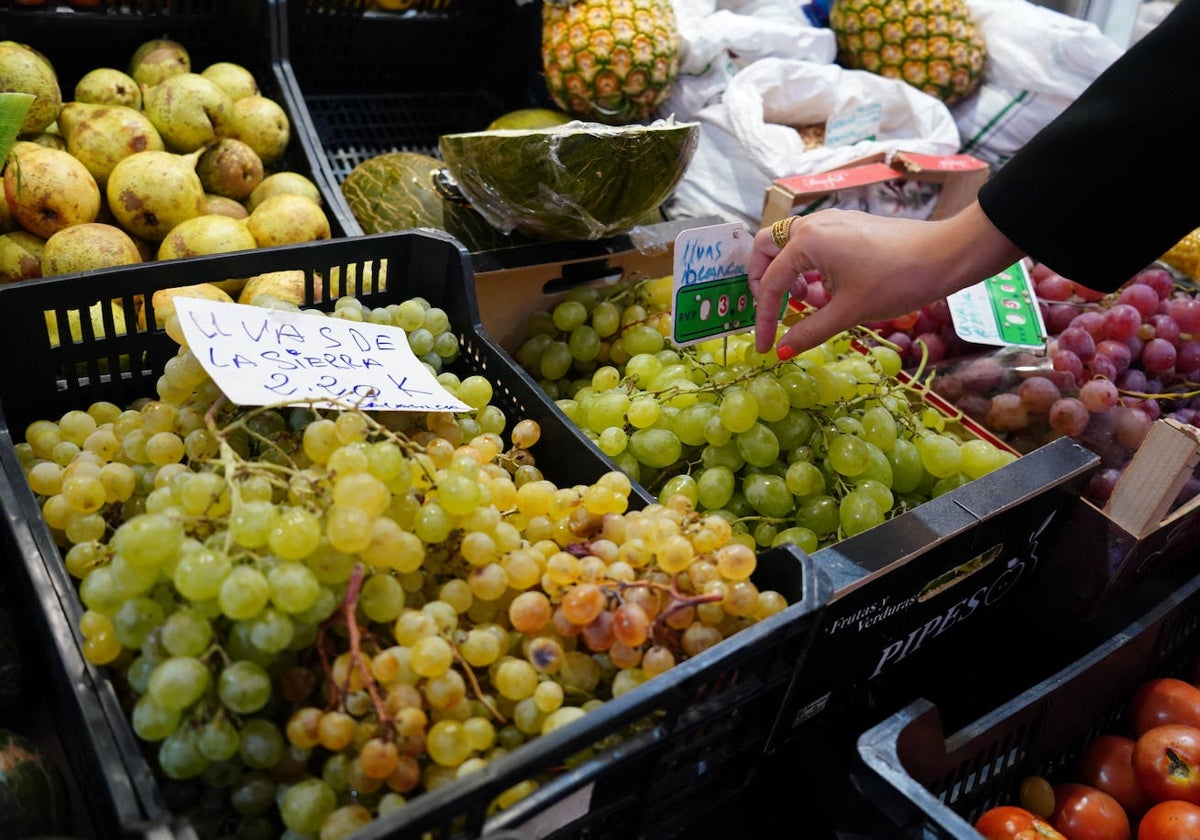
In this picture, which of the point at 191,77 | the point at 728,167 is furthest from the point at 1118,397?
the point at 191,77

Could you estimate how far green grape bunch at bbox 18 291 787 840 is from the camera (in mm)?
687

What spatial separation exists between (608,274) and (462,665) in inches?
39.5

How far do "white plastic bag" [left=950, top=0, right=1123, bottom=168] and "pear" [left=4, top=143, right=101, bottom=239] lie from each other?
2123 mm

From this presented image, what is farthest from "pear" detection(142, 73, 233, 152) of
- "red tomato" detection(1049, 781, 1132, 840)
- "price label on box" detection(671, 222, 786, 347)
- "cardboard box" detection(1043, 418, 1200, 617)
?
"red tomato" detection(1049, 781, 1132, 840)

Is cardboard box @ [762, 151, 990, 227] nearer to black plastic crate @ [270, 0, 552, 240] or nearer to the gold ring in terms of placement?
the gold ring

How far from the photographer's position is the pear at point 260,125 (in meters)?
1.67

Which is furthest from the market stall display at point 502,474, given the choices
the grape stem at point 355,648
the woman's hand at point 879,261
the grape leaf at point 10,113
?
the grape leaf at point 10,113

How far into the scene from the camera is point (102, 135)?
147 centimetres

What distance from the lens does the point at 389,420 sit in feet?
3.25

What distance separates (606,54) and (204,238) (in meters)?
1.05

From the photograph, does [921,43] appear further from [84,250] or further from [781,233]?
[84,250]

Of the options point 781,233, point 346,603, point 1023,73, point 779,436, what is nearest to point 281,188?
point 781,233

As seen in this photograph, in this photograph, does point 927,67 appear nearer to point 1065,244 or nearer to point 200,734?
point 1065,244

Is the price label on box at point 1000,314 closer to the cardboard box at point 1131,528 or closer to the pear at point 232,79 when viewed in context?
the cardboard box at point 1131,528
